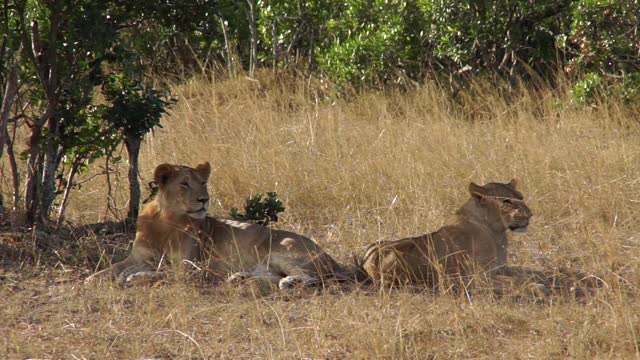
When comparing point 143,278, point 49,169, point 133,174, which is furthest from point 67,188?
point 143,278

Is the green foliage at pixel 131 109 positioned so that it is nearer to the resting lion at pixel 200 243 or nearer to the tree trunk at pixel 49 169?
the tree trunk at pixel 49 169

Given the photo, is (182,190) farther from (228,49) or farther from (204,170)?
(228,49)

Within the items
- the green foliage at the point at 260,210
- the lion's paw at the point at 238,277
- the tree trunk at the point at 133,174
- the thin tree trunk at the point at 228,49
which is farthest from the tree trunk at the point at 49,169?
the thin tree trunk at the point at 228,49

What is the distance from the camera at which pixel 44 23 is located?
294 inches

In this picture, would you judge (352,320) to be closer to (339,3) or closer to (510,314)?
(510,314)

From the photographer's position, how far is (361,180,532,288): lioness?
21.8 feet

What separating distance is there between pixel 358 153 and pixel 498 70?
122 inches

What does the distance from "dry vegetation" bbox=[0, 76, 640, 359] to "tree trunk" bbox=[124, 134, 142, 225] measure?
20.8 inches

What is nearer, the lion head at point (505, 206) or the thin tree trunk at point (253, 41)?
the lion head at point (505, 206)

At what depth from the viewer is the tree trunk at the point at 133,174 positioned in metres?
7.89

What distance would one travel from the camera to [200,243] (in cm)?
703

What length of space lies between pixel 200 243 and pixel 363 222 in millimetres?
1636

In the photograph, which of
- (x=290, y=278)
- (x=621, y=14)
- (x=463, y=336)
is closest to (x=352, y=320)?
(x=463, y=336)

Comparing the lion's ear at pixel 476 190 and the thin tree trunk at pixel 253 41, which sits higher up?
the thin tree trunk at pixel 253 41
